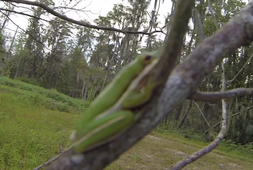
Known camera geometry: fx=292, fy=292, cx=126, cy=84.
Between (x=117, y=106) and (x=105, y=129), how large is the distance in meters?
0.09

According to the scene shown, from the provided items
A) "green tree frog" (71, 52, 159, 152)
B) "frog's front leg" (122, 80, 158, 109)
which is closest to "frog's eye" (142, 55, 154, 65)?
"green tree frog" (71, 52, 159, 152)

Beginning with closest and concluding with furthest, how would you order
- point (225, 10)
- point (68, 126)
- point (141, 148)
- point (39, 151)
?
point (39, 151), point (141, 148), point (68, 126), point (225, 10)

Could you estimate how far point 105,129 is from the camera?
2.76 feet

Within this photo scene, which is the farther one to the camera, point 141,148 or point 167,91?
point 141,148

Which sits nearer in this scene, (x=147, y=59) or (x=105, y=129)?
(x=105, y=129)

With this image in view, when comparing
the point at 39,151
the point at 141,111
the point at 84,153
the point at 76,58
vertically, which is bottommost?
the point at 39,151

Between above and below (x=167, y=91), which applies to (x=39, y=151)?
below

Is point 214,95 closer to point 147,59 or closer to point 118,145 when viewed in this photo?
point 147,59

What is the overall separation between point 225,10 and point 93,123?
1408cm

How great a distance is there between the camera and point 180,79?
2.96 ft

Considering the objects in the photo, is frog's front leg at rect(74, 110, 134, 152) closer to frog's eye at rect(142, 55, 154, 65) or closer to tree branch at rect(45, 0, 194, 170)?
tree branch at rect(45, 0, 194, 170)

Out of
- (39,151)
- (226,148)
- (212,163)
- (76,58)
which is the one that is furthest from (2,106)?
(76,58)

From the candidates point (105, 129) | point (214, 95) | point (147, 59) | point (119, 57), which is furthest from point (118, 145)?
point (119, 57)

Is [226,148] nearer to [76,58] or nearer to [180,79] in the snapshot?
[180,79]
